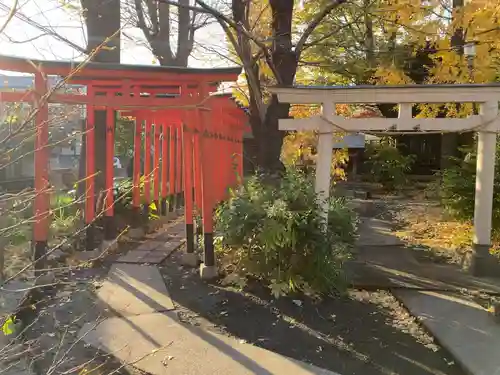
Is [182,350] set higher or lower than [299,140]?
lower

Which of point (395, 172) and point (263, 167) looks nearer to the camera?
point (263, 167)

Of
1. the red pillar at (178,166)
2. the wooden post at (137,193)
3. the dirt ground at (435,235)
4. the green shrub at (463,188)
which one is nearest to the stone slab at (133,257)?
the wooden post at (137,193)

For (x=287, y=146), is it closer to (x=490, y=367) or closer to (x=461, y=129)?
(x=461, y=129)

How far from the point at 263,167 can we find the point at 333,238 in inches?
82.6

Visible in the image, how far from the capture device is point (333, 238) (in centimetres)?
582

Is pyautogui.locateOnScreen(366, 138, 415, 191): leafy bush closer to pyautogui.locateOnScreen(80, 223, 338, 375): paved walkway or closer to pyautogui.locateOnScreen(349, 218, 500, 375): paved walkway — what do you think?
pyautogui.locateOnScreen(349, 218, 500, 375): paved walkway

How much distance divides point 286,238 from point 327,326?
39.9 inches

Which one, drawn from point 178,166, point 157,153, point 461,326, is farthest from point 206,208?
point 178,166

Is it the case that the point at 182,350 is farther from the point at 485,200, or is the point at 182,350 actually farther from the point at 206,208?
the point at 485,200

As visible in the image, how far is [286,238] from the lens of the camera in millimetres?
5363

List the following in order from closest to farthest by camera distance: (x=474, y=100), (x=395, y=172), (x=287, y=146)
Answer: (x=474, y=100)
(x=287, y=146)
(x=395, y=172)

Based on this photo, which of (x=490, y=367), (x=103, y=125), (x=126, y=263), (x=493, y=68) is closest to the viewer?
(x=490, y=367)

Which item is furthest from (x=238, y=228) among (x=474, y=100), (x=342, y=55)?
(x=342, y=55)

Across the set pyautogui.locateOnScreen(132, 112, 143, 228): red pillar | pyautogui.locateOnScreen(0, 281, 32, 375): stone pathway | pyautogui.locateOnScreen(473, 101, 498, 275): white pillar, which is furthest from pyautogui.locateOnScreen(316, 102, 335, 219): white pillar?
pyautogui.locateOnScreen(132, 112, 143, 228): red pillar
